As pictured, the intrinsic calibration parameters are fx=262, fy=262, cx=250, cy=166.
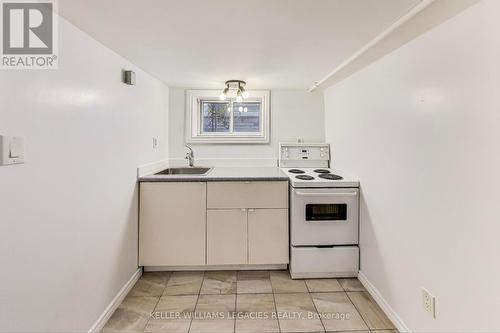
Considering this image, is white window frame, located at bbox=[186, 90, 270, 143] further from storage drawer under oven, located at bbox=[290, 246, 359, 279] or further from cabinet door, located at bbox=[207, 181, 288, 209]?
storage drawer under oven, located at bbox=[290, 246, 359, 279]

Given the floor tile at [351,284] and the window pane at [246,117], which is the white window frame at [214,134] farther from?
the floor tile at [351,284]

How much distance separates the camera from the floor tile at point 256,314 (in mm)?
1811

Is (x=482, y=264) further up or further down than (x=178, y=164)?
further down

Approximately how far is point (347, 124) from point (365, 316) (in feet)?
5.63

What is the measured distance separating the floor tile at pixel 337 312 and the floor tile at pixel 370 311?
4 cm

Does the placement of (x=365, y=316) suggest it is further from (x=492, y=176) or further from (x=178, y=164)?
(x=178, y=164)

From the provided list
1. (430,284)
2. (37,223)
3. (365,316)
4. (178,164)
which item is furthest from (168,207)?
(430,284)

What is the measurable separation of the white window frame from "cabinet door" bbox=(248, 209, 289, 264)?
1.15 m

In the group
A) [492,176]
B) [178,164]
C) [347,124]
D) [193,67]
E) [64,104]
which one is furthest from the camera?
[178,164]

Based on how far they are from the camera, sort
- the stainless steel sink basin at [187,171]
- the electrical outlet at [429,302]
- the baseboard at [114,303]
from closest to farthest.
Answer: the electrical outlet at [429,302], the baseboard at [114,303], the stainless steel sink basin at [187,171]

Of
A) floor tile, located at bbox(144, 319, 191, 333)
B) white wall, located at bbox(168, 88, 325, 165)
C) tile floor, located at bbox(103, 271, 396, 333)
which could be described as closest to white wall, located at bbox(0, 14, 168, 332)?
tile floor, located at bbox(103, 271, 396, 333)

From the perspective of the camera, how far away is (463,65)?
124 centimetres

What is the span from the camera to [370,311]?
199cm

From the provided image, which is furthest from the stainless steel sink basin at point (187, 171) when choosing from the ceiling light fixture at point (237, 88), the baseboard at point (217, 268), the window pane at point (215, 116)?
the baseboard at point (217, 268)
